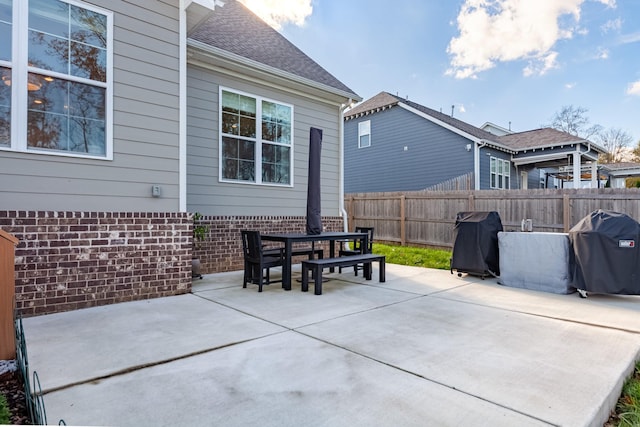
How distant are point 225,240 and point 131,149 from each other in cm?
261

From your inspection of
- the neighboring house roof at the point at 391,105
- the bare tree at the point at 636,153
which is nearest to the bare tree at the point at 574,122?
the bare tree at the point at 636,153

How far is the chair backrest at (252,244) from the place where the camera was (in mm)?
5102

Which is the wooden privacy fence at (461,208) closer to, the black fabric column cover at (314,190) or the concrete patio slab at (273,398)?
the black fabric column cover at (314,190)

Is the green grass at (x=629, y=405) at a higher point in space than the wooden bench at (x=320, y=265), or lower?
lower

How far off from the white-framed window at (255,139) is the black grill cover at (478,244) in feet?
12.4

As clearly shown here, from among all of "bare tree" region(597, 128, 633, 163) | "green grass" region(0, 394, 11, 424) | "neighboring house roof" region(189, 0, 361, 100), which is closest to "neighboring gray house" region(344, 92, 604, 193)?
"neighboring house roof" region(189, 0, 361, 100)

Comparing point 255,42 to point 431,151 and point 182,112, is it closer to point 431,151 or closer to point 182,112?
point 182,112

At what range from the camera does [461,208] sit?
387 inches

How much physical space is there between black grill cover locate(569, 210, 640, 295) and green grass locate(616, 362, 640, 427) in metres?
2.66

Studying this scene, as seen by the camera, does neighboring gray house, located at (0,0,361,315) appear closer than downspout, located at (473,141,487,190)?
Yes

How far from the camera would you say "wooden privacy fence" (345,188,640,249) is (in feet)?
25.9

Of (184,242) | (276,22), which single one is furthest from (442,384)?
(276,22)

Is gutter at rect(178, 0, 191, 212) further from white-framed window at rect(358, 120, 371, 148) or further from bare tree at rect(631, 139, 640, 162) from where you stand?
bare tree at rect(631, 139, 640, 162)

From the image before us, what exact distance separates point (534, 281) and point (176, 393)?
5502 mm
